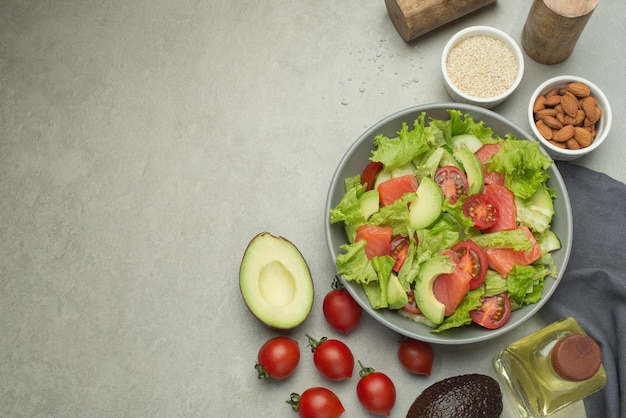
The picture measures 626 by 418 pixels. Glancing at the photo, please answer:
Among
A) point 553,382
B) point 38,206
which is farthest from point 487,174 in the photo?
point 38,206

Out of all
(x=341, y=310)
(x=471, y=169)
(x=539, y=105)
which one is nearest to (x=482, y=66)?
(x=539, y=105)

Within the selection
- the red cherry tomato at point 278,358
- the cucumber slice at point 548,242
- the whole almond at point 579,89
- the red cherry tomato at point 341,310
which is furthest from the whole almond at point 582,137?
the red cherry tomato at point 278,358

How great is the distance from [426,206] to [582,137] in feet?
1.82

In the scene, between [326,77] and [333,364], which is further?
[326,77]

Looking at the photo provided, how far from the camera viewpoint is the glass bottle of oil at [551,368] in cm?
179

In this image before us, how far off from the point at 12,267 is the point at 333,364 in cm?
111

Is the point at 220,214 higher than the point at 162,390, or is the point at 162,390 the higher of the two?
the point at 220,214

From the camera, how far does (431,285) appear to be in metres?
2.01

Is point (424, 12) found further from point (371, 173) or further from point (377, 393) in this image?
point (377, 393)

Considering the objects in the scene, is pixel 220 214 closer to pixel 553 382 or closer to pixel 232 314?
pixel 232 314

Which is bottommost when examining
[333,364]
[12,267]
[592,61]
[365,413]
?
[365,413]

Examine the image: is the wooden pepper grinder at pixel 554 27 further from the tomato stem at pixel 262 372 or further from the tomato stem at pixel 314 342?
the tomato stem at pixel 262 372

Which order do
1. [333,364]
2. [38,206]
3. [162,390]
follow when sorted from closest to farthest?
1. [333,364]
2. [162,390]
3. [38,206]

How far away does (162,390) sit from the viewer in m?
2.30
